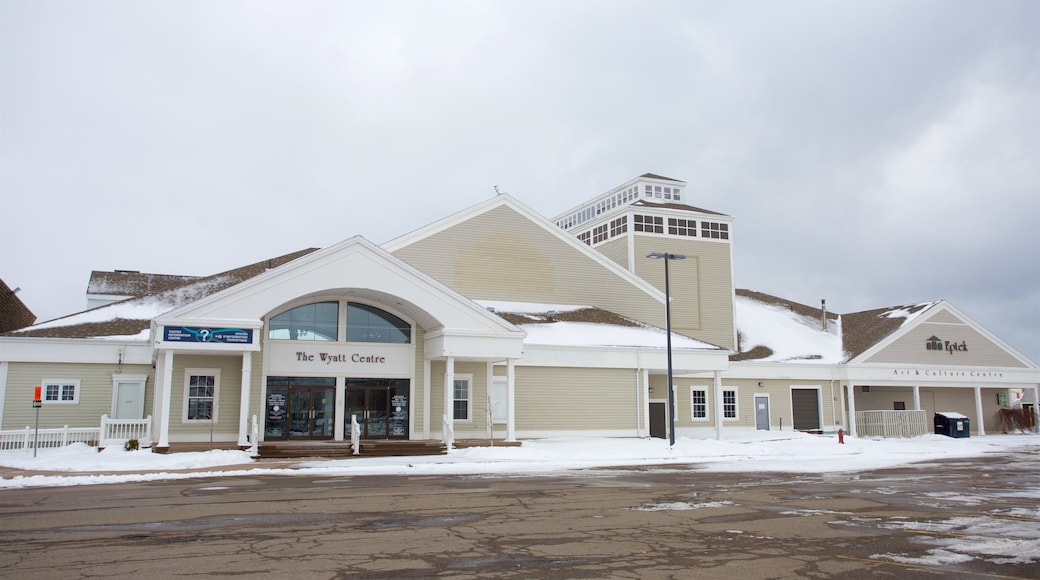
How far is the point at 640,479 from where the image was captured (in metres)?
19.3

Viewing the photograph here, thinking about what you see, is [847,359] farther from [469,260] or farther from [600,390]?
[469,260]

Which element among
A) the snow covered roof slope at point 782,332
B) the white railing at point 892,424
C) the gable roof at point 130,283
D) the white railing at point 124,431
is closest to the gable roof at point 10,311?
the gable roof at point 130,283

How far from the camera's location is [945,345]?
144 feet

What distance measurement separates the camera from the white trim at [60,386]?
27734 millimetres

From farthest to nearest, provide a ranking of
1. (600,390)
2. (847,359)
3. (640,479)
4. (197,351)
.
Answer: (847,359) → (600,390) → (197,351) → (640,479)

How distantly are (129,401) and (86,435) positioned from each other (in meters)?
2.68

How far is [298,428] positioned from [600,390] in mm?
12166

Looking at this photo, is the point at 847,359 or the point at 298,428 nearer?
the point at 298,428

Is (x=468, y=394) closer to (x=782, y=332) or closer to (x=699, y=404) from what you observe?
(x=699, y=404)

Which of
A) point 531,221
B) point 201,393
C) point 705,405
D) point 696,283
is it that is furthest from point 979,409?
point 201,393

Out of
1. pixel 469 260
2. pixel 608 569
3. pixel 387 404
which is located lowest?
pixel 608 569

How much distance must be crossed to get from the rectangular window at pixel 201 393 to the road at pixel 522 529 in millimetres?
9435

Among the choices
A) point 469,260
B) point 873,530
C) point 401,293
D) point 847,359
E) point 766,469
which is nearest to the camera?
point 873,530

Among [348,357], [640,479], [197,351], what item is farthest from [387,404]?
[640,479]
